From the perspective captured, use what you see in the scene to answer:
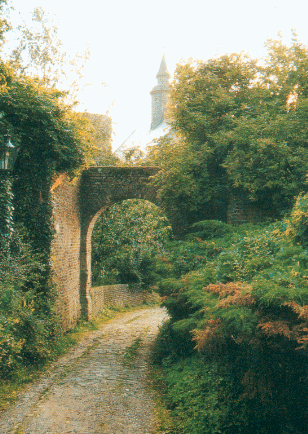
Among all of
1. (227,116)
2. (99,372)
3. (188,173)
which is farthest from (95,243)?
(99,372)

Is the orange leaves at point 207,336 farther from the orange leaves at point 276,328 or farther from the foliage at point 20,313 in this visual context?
the foliage at point 20,313

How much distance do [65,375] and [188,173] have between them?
6.14m

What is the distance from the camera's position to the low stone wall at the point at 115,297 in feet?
48.1

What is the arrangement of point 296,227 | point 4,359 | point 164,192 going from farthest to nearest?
1. point 164,192
2. point 4,359
3. point 296,227

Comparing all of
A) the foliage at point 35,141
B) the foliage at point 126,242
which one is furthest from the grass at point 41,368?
the foliage at point 126,242

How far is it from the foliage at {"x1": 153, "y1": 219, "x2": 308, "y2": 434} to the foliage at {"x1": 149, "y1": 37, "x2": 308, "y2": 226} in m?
3.67

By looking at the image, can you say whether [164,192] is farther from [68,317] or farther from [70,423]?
[70,423]

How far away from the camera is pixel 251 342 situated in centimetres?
403

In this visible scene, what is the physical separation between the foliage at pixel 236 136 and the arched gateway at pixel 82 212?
113 cm

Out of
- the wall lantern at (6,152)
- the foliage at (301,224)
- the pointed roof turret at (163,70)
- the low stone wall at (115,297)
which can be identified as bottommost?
the low stone wall at (115,297)

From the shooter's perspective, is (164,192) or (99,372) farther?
(164,192)

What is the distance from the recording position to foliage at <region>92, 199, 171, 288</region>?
16688 millimetres

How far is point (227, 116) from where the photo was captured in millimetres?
11289

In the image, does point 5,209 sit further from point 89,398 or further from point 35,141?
point 89,398
